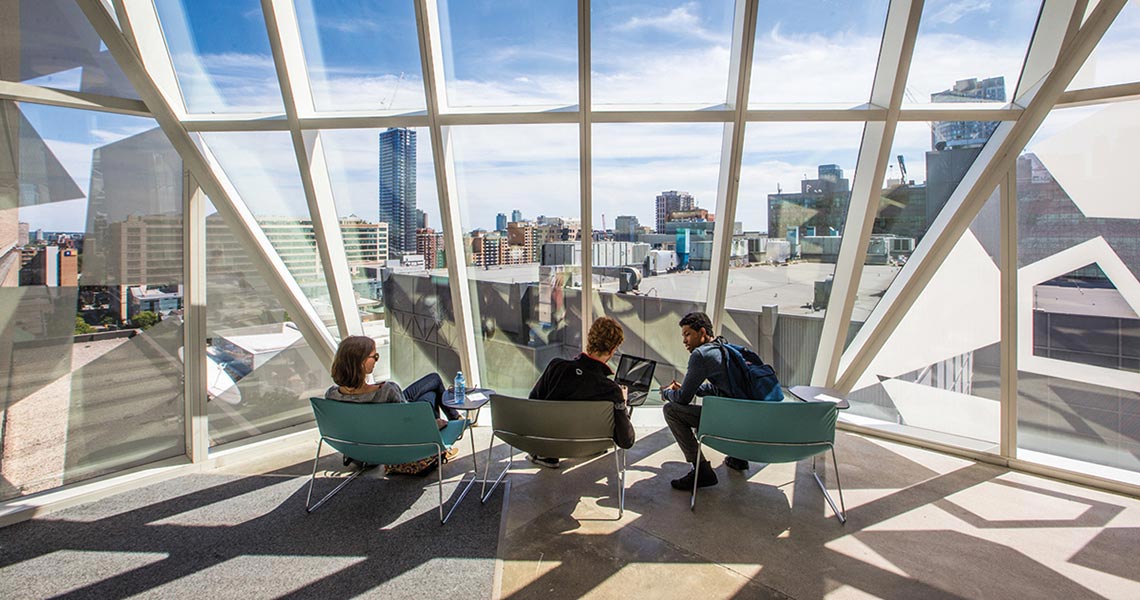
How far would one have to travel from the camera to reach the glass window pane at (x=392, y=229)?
495 cm

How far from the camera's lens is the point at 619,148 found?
15.9ft

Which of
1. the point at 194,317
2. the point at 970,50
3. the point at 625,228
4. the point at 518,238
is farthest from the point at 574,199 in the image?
the point at 194,317

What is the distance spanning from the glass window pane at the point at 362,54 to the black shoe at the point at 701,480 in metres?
3.95

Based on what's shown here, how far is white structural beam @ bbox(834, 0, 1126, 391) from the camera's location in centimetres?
379

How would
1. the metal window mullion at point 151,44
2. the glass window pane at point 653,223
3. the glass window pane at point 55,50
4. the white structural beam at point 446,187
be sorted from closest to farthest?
1. the glass window pane at point 55,50
2. the metal window mullion at point 151,44
3. the white structural beam at point 446,187
4. the glass window pane at point 653,223

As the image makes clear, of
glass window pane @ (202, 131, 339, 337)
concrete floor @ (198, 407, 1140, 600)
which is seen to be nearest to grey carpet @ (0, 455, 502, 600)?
concrete floor @ (198, 407, 1140, 600)

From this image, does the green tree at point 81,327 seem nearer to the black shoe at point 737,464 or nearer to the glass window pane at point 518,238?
the glass window pane at point 518,238

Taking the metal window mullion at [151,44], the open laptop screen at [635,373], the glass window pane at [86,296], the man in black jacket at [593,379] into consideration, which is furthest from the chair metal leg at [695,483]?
the metal window mullion at [151,44]

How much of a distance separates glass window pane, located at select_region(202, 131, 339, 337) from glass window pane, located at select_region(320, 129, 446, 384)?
1.12 feet

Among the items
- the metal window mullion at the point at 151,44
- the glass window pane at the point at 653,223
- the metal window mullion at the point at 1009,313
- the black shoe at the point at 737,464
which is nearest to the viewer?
the metal window mullion at the point at 151,44

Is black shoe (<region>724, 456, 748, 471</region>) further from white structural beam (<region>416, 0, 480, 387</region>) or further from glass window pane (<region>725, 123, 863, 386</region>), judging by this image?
white structural beam (<region>416, 0, 480, 387</region>)

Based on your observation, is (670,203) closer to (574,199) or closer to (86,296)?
(574,199)

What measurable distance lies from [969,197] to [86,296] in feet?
24.8

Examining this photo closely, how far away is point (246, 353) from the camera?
5129 mm
